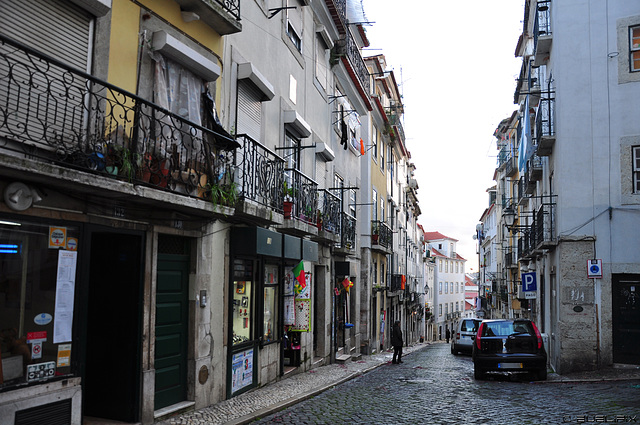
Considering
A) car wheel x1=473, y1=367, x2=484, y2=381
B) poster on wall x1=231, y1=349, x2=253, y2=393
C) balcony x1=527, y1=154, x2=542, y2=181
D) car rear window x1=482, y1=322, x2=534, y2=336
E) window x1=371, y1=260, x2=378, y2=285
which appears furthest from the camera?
window x1=371, y1=260, x2=378, y2=285

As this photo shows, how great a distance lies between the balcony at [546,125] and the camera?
17.3 m

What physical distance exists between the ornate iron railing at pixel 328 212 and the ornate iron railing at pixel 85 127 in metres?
7.10

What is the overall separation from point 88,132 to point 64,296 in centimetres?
194

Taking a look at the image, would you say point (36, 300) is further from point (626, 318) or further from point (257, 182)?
point (626, 318)

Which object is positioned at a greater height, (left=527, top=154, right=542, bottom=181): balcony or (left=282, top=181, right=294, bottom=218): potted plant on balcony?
(left=527, top=154, right=542, bottom=181): balcony

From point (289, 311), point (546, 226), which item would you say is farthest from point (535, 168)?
point (289, 311)

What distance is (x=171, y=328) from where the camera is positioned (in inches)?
357

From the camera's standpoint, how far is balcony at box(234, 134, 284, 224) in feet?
34.0

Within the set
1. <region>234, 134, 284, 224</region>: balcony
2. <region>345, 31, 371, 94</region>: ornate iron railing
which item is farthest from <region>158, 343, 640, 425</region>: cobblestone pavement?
<region>345, 31, 371, 94</region>: ornate iron railing

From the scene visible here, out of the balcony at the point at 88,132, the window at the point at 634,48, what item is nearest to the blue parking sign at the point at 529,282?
the window at the point at 634,48

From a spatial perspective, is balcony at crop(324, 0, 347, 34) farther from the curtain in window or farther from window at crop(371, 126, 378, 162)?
window at crop(371, 126, 378, 162)

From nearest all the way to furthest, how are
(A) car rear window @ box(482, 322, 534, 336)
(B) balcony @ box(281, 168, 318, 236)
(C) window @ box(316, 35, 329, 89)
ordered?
(B) balcony @ box(281, 168, 318, 236), (A) car rear window @ box(482, 322, 534, 336), (C) window @ box(316, 35, 329, 89)

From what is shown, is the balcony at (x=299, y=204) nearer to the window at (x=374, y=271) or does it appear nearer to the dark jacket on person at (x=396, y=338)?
the dark jacket on person at (x=396, y=338)

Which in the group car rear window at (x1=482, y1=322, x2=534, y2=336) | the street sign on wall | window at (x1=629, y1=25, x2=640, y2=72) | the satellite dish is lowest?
car rear window at (x1=482, y1=322, x2=534, y2=336)
